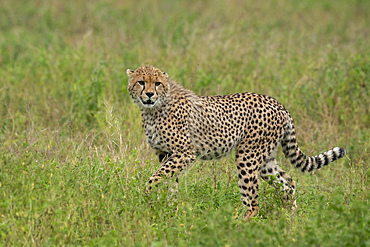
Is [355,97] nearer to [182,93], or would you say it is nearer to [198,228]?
[182,93]

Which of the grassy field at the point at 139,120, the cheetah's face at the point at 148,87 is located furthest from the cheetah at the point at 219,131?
the grassy field at the point at 139,120

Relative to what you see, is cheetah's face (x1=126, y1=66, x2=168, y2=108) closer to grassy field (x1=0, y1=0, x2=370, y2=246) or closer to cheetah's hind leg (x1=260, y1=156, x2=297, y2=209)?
grassy field (x1=0, y1=0, x2=370, y2=246)

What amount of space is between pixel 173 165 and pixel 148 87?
2.38ft

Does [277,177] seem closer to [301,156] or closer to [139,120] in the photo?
[301,156]

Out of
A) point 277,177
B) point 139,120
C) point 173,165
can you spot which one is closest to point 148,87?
point 173,165

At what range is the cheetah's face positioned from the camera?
4656 mm

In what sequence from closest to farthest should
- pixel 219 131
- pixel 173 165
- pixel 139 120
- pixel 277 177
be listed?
pixel 173 165 → pixel 219 131 → pixel 277 177 → pixel 139 120

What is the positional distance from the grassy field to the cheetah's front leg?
5.5 inches

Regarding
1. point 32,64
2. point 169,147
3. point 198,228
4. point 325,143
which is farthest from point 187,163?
point 32,64

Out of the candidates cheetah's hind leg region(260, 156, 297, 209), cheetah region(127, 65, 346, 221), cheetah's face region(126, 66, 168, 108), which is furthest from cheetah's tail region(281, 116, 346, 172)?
cheetah's face region(126, 66, 168, 108)

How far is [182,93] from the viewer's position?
5031 millimetres

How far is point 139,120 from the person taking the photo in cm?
582

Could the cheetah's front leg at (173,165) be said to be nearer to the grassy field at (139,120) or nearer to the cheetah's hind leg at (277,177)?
the grassy field at (139,120)

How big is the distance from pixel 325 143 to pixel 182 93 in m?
2.23
